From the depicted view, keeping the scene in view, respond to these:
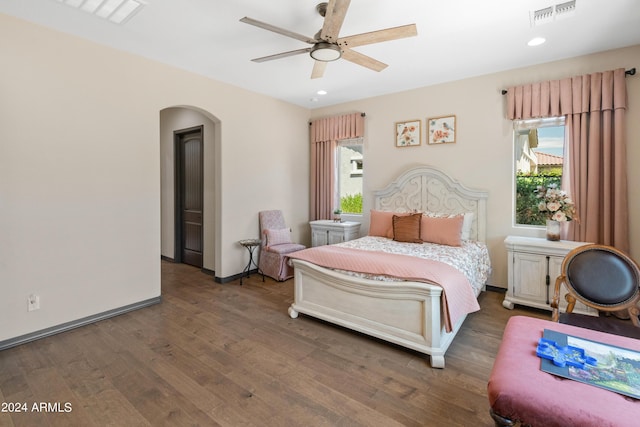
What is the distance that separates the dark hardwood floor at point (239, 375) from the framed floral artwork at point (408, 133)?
2527 millimetres

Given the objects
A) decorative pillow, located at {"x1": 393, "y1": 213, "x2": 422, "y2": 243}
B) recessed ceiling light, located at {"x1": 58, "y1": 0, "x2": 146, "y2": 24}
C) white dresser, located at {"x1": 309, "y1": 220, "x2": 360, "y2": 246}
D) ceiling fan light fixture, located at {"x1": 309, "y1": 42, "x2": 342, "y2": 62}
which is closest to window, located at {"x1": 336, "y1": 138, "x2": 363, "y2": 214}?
white dresser, located at {"x1": 309, "y1": 220, "x2": 360, "y2": 246}

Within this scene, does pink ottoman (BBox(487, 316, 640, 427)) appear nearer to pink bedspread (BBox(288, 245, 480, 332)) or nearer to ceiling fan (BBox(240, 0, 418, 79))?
pink bedspread (BBox(288, 245, 480, 332))

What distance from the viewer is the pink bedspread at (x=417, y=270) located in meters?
2.37

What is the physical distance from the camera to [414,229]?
3.81 metres

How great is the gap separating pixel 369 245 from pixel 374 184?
1.60 metres

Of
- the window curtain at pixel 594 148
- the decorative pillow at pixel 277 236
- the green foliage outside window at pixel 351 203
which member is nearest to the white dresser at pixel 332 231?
the green foliage outside window at pixel 351 203

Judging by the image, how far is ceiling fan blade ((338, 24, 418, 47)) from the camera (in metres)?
2.27

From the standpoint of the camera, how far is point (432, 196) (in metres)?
4.32

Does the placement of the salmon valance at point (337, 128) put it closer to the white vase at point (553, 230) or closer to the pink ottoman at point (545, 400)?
the white vase at point (553, 230)

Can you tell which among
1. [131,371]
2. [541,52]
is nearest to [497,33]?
[541,52]

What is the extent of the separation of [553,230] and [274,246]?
354 cm

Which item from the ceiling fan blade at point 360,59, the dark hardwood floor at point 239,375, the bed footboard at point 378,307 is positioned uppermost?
the ceiling fan blade at point 360,59

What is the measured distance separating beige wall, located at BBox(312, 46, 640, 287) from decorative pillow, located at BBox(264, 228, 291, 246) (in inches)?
71.7

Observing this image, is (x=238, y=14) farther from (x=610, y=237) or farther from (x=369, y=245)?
(x=610, y=237)
